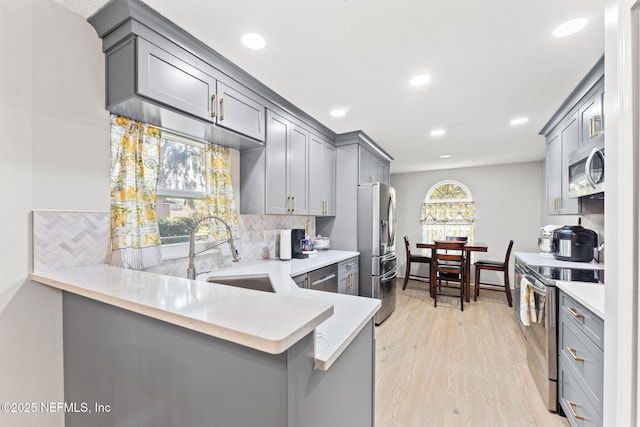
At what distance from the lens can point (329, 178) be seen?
3.42 meters

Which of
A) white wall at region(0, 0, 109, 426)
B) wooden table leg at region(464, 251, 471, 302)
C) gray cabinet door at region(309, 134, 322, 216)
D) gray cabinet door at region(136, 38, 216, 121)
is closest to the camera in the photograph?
white wall at region(0, 0, 109, 426)

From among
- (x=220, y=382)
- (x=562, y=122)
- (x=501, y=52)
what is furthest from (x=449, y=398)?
(x=562, y=122)

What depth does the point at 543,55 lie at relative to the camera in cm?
178

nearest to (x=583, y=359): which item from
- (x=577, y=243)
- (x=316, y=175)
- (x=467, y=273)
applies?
(x=577, y=243)

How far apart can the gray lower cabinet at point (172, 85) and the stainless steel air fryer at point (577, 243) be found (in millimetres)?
3219

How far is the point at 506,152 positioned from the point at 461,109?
7.57ft

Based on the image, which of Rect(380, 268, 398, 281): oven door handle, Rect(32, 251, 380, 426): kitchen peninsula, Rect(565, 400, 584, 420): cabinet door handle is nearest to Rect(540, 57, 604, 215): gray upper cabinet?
Rect(565, 400, 584, 420): cabinet door handle

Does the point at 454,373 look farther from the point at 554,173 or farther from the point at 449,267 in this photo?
the point at 554,173

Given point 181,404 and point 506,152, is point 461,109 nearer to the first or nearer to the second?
point 506,152

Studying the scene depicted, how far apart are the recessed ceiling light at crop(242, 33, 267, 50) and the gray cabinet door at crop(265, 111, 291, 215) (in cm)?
67

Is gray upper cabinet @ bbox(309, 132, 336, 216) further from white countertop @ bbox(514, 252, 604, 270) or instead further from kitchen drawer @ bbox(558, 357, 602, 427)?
kitchen drawer @ bbox(558, 357, 602, 427)

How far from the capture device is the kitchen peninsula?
646mm

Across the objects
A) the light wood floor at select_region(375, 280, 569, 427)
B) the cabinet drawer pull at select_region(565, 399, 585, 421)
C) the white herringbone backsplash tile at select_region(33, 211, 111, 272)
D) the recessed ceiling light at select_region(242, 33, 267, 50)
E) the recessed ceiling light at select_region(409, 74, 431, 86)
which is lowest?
the light wood floor at select_region(375, 280, 569, 427)

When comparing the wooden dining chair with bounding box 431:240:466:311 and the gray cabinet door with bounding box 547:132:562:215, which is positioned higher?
the gray cabinet door with bounding box 547:132:562:215
